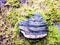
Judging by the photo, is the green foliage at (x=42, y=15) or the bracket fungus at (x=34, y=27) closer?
the bracket fungus at (x=34, y=27)

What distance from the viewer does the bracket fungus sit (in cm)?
309

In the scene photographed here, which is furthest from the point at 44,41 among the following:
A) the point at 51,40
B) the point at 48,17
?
the point at 48,17

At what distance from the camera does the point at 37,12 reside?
3.39 m

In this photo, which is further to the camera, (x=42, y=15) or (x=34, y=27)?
(x=42, y=15)

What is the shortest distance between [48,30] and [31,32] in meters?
0.30

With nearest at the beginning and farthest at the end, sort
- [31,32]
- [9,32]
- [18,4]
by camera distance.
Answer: [31,32] < [9,32] < [18,4]

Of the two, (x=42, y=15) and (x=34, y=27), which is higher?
(x=42, y=15)

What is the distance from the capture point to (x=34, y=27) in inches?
123

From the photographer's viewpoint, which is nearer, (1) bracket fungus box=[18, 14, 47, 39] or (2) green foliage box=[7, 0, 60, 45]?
(1) bracket fungus box=[18, 14, 47, 39]

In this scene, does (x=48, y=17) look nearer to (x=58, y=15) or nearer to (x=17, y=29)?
(x=58, y=15)

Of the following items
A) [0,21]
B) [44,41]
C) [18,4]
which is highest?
[18,4]

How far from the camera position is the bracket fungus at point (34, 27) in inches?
121

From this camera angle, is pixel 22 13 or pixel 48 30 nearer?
pixel 48 30

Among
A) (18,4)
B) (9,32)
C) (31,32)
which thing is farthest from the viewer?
(18,4)
